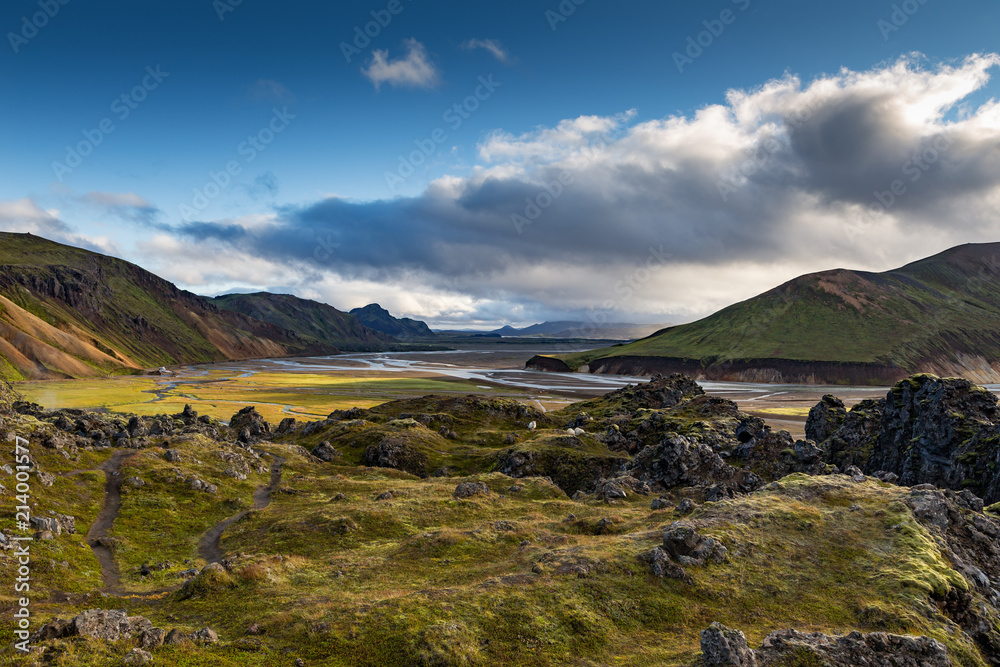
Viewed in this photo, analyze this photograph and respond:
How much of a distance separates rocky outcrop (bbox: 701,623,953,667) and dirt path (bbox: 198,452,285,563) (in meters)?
40.2

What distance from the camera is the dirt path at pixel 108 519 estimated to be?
38.6 meters

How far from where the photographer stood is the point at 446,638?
83.9 ft

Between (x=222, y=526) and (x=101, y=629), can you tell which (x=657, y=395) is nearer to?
(x=222, y=526)

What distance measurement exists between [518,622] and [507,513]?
2859 cm

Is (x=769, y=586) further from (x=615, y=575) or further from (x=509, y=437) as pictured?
(x=509, y=437)

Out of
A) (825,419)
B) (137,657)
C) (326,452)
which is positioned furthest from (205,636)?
(825,419)

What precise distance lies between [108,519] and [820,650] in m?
59.8

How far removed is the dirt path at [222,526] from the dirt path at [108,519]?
6.96 metres

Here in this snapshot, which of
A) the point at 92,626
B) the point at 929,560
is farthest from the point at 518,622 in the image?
the point at 929,560

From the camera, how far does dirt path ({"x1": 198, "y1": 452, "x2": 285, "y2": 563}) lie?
150 ft

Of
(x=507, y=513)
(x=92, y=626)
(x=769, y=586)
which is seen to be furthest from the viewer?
(x=507, y=513)

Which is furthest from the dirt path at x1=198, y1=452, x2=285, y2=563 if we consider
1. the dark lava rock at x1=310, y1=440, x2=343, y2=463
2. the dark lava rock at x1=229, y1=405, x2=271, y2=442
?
the dark lava rock at x1=229, y1=405, x2=271, y2=442

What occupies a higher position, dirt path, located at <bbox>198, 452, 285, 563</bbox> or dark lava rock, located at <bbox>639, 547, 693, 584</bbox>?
dark lava rock, located at <bbox>639, 547, 693, 584</bbox>

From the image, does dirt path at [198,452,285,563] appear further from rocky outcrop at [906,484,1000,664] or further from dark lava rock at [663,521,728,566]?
rocky outcrop at [906,484,1000,664]
